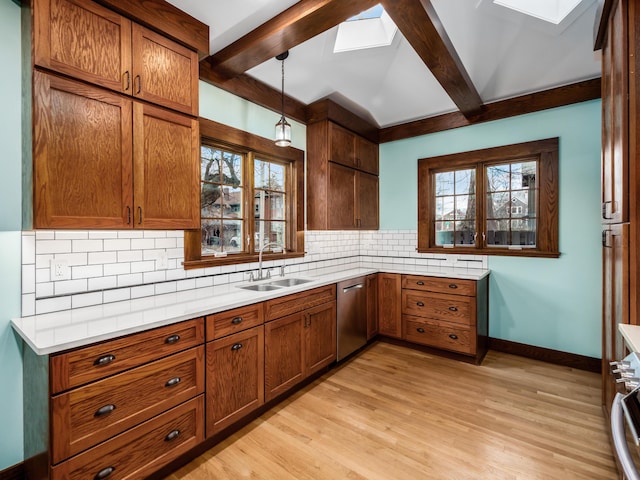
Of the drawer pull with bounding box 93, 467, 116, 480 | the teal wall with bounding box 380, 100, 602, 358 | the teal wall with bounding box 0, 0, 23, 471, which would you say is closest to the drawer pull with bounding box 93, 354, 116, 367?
the drawer pull with bounding box 93, 467, 116, 480

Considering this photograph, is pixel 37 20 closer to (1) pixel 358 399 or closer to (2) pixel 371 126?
(1) pixel 358 399

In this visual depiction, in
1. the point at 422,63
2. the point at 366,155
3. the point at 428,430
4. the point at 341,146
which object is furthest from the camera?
the point at 366,155

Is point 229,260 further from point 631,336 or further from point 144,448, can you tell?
point 631,336

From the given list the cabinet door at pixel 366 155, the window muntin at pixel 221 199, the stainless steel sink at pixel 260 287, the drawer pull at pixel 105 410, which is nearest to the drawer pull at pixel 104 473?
the drawer pull at pixel 105 410

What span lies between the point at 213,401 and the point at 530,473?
6.23ft

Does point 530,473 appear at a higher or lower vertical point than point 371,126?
lower

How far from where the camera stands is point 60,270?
1824 mm

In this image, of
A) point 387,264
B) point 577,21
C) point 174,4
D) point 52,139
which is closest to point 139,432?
point 52,139

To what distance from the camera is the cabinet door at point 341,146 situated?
3.44 meters

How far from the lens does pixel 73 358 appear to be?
4.51ft

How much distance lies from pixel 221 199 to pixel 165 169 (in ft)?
2.63

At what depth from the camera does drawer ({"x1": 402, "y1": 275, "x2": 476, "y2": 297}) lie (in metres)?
3.14

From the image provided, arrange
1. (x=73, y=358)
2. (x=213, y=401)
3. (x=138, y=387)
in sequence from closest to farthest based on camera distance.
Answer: (x=73, y=358), (x=138, y=387), (x=213, y=401)

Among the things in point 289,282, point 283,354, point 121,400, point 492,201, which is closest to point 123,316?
point 121,400
